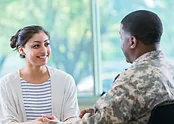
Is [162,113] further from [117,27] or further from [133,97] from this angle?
[117,27]

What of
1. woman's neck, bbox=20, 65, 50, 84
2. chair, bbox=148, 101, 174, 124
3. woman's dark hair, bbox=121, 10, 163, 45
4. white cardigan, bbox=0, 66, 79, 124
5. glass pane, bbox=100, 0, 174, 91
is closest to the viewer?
chair, bbox=148, 101, 174, 124

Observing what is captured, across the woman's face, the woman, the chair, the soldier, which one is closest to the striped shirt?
the woman

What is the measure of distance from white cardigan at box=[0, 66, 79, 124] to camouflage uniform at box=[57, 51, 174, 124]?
80 centimetres

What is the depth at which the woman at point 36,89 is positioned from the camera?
2.31 metres

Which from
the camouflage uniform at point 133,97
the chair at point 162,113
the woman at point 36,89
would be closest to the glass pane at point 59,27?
the woman at point 36,89

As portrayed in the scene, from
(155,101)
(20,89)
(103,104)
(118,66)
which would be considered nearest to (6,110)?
(20,89)

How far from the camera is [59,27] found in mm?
3455

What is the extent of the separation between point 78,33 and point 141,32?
1876 millimetres

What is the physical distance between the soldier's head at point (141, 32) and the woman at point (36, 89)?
0.83 metres

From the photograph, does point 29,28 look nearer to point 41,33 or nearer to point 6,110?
point 41,33

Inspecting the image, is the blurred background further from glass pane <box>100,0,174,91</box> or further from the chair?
the chair

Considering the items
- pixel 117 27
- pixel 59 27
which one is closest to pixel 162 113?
pixel 117 27

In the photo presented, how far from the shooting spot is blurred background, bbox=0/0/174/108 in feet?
11.3

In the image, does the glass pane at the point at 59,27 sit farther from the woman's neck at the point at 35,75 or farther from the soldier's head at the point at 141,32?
the soldier's head at the point at 141,32
